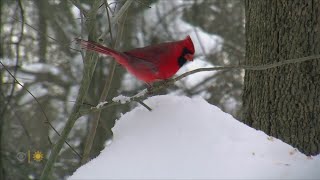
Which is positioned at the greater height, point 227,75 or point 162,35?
point 162,35

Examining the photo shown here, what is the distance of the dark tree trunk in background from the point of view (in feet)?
9.53

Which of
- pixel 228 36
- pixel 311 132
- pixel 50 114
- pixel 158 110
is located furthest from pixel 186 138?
pixel 228 36

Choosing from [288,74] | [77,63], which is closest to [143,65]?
[288,74]

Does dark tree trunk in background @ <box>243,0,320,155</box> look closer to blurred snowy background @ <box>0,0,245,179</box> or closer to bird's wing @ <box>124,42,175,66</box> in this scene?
bird's wing @ <box>124,42,175,66</box>

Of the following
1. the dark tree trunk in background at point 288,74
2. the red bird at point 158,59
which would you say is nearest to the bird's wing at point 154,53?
the red bird at point 158,59

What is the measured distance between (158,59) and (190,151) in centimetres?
107

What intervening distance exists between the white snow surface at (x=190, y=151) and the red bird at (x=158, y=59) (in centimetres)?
73

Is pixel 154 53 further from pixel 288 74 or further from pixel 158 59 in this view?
pixel 288 74

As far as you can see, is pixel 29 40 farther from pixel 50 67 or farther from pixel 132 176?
pixel 132 176

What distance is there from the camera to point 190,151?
1778 millimetres

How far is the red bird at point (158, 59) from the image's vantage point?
110 inches

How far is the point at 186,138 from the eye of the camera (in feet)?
6.06

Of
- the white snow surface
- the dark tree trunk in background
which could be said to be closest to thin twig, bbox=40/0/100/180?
the white snow surface

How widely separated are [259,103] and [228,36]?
15.5ft
